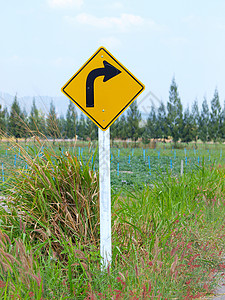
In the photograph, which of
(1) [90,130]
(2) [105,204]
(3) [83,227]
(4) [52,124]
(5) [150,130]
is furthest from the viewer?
(5) [150,130]

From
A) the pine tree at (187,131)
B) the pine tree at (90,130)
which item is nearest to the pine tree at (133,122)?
the pine tree at (187,131)

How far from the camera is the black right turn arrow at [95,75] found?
3643mm

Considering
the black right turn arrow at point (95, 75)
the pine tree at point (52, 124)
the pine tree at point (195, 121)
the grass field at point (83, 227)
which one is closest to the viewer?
the grass field at point (83, 227)

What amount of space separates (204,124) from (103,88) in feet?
163

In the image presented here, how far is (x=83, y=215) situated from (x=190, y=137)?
46.1 m

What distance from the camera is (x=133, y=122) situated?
50438 mm

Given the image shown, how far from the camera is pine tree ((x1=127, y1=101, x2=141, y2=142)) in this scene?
165 ft

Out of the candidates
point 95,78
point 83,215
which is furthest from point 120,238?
point 95,78

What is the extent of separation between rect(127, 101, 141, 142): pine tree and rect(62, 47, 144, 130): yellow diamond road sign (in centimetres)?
4641

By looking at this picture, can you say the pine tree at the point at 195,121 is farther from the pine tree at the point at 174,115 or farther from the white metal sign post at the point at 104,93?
the white metal sign post at the point at 104,93

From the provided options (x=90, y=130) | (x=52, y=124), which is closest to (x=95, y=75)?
(x=90, y=130)

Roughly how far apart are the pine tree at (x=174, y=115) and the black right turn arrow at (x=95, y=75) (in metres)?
46.0

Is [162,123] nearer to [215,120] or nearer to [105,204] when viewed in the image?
[215,120]

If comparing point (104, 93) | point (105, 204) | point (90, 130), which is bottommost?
point (105, 204)
